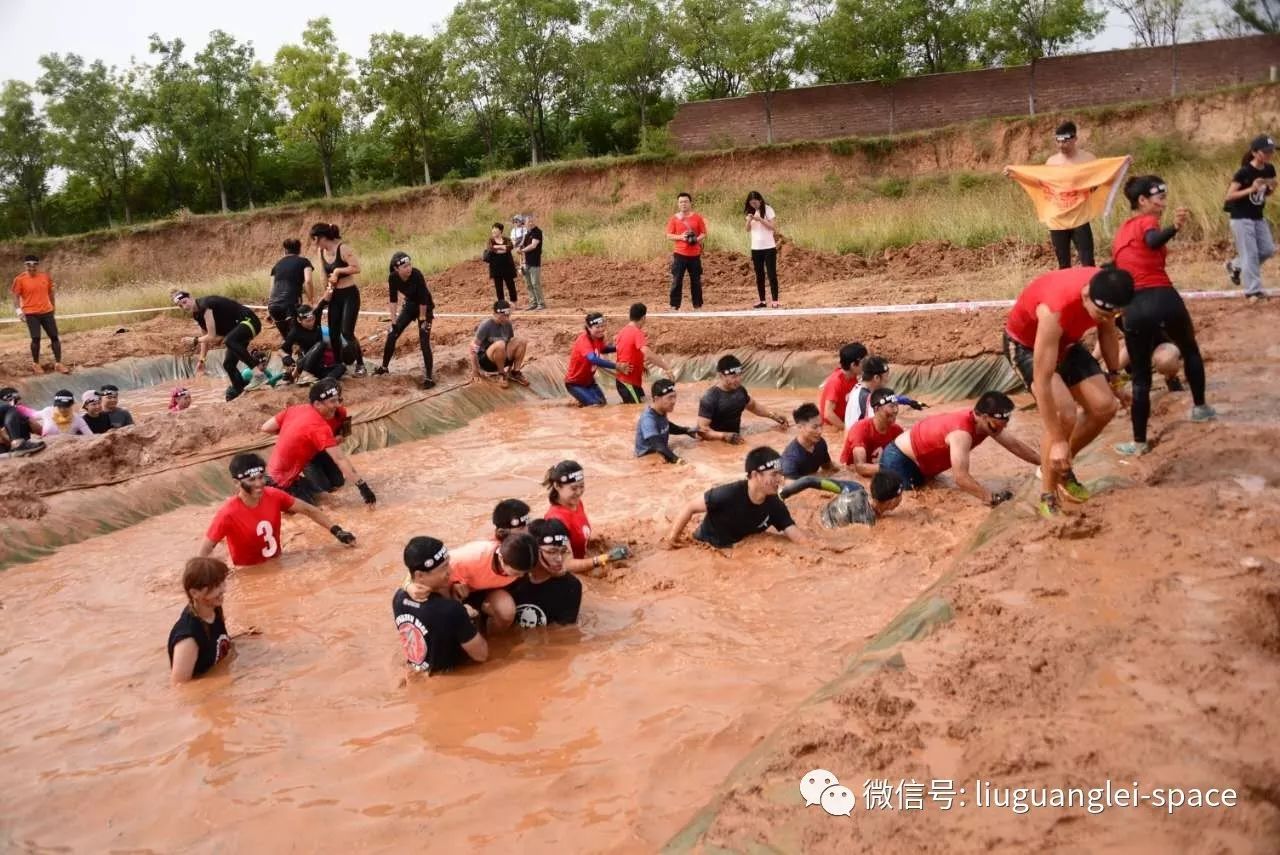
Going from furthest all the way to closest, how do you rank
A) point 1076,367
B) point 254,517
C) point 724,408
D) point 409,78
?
point 409,78 → point 724,408 → point 254,517 → point 1076,367

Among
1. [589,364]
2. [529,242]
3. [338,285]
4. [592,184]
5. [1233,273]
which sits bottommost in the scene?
[589,364]

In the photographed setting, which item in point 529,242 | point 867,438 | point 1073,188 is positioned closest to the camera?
point 867,438

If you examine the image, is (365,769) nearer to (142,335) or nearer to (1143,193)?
(1143,193)

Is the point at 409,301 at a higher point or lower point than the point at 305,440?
higher

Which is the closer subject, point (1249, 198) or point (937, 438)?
point (937, 438)

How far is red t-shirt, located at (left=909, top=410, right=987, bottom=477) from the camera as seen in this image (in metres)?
6.64

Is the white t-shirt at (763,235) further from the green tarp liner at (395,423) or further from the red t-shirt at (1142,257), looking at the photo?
the red t-shirt at (1142,257)

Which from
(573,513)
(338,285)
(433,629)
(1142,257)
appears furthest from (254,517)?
(1142,257)

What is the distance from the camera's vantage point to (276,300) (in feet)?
36.7

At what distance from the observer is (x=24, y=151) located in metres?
40.4

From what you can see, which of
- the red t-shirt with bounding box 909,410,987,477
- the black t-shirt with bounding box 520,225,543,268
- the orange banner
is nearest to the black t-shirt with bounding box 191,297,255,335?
the black t-shirt with bounding box 520,225,543,268

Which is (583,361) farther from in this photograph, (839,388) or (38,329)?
(38,329)

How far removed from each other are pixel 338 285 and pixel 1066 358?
784cm

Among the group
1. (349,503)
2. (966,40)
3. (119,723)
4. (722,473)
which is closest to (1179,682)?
(119,723)
